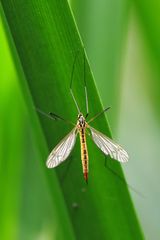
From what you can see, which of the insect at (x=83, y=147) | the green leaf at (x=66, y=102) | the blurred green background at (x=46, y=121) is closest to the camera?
the green leaf at (x=66, y=102)

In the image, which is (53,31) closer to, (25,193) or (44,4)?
(44,4)

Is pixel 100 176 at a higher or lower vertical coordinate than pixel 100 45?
lower

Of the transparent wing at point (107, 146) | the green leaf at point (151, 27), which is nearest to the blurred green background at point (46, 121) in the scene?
the green leaf at point (151, 27)

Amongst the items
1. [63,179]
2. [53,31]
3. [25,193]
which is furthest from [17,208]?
[53,31]

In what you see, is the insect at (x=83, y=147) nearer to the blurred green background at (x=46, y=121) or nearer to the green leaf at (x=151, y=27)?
the blurred green background at (x=46, y=121)

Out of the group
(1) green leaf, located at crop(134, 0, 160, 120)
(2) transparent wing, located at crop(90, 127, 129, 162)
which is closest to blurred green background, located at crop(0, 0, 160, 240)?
(1) green leaf, located at crop(134, 0, 160, 120)
